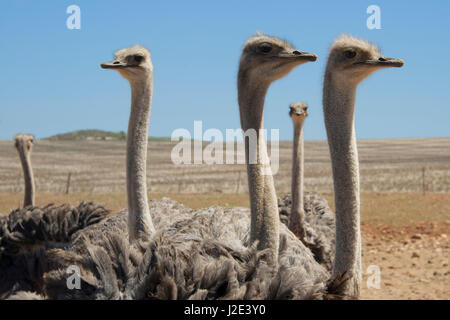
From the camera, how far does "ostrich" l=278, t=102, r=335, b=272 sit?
17.8ft

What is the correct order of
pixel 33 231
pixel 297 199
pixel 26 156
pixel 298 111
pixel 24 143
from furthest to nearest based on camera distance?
1. pixel 24 143
2. pixel 26 156
3. pixel 298 111
4. pixel 297 199
5. pixel 33 231

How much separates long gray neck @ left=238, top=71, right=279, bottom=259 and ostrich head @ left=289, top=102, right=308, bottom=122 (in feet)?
11.6

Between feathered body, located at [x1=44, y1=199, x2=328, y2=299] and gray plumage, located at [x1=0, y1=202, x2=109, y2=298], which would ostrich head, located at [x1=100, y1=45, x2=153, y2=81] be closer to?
gray plumage, located at [x1=0, y1=202, x2=109, y2=298]

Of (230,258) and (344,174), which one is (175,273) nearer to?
(230,258)

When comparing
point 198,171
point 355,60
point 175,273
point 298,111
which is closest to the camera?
point 175,273

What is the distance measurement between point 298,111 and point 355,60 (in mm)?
3445

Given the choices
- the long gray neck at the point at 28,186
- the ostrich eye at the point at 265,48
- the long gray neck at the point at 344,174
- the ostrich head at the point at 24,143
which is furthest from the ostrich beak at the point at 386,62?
the ostrich head at the point at 24,143

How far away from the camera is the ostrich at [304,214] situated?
5426 millimetres

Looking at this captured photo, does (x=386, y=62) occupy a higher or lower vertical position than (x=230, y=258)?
higher

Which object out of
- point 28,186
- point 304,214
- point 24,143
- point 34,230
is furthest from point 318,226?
point 24,143

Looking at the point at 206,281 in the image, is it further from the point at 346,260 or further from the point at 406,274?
the point at 406,274

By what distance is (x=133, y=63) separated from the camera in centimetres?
437

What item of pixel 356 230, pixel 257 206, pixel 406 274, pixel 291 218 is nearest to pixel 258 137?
pixel 257 206

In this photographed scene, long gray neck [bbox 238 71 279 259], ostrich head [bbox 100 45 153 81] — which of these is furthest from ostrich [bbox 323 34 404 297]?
ostrich head [bbox 100 45 153 81]
